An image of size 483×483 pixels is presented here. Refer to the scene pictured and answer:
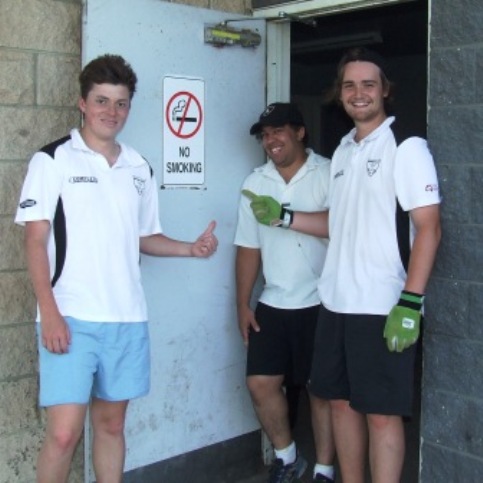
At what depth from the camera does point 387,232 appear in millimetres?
3254

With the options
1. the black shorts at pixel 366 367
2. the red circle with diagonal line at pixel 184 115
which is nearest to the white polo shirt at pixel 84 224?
the red circle with diagonal line at pixel 184 115

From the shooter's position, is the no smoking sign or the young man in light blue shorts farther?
the no smoking sign

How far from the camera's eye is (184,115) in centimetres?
398

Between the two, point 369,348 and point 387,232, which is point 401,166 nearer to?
point 387,232

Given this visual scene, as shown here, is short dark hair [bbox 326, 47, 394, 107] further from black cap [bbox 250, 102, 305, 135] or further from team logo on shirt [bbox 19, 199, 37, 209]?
team logo on shirt [bbox 19, 199, 37, 209]

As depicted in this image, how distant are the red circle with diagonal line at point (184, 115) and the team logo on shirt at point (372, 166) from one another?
106 cm

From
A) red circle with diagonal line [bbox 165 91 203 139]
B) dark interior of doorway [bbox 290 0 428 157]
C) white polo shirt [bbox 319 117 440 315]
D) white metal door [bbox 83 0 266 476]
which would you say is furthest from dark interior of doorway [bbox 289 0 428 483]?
red circle with diagonal line [bbox 165 91 203 139]

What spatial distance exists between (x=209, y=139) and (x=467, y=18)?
141 cm

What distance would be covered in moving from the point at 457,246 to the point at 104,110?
153 centimetres

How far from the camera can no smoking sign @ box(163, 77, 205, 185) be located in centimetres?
391

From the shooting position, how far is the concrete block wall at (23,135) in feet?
11.3

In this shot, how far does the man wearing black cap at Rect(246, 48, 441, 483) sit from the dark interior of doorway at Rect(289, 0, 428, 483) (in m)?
0.21

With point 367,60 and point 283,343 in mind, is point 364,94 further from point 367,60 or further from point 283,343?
point 283,343

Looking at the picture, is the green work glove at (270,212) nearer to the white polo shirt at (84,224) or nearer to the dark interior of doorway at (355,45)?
the dark interior of doorway at (355,45)
